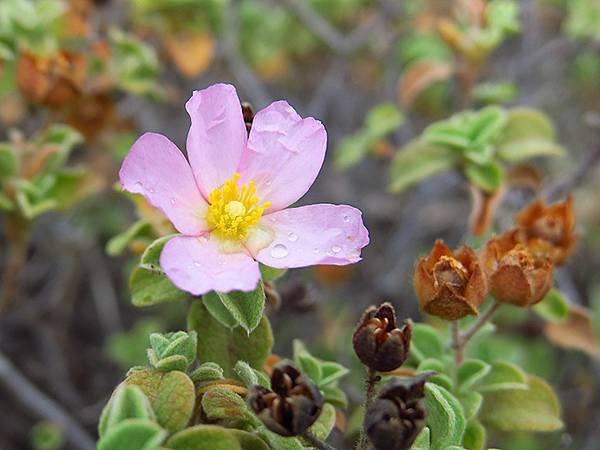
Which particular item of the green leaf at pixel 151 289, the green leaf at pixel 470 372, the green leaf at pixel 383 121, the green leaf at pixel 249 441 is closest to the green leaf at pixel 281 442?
the green leaf at pixel 249 441

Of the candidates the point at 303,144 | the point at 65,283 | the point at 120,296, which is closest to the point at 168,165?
the point at 303,144

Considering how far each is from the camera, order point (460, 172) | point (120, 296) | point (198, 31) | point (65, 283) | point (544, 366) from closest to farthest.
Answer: point (460, 172) → point (198, 31) → point (544, 366) → point (65, 283) → point (120, 296)

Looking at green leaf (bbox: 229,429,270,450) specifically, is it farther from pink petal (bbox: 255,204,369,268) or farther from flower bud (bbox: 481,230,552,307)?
flower bud (bbox: 481,230,552,307)

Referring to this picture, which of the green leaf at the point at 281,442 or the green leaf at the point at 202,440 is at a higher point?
the green leaf at the point at 202,440

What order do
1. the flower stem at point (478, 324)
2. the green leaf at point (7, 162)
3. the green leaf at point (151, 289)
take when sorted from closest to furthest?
the green leaf at point (151, 289)
the flower stem at point (478, 324)
the green leaf at point (7, 162)

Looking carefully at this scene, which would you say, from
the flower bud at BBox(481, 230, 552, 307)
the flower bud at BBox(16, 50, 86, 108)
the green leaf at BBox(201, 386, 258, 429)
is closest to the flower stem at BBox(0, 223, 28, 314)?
the flower bud at BBox(16, 50, 86, 108)

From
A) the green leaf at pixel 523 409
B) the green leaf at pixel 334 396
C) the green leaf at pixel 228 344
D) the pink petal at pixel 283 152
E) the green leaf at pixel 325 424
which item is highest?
the pink petal at pixel 283 152

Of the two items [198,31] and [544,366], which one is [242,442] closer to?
[198,31]

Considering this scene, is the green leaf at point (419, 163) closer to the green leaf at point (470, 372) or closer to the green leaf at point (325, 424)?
the green leaf at point (470, 372)
